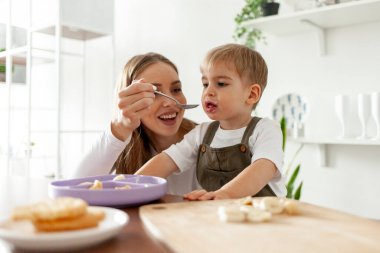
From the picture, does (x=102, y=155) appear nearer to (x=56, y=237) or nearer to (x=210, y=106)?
(x=210, y=106)

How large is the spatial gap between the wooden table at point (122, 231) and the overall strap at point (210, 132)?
50cm

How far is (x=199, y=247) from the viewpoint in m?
0.49

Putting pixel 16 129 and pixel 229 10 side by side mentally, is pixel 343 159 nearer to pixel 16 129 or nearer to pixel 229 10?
pixel 229 10

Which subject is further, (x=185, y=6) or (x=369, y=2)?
(x=185, y=6)

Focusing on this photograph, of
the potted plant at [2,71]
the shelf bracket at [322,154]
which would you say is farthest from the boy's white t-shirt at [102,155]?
the potted plant at [2,71]

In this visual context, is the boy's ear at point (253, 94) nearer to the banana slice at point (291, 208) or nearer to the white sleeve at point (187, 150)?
the white sleeve at point (187, 150)

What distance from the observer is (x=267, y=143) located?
115 centimetres

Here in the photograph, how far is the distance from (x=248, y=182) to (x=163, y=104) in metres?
0.63

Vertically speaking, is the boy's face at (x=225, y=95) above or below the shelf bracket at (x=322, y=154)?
above

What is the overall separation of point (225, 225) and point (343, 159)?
2198mm

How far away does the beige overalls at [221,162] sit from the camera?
1258 millimetres

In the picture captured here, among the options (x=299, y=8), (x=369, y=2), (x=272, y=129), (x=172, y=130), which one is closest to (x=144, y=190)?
(x=272, y=129)

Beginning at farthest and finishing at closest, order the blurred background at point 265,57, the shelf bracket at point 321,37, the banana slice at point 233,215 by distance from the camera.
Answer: the shelf bracket at point 321,37
the blurred background at point 265,57
the banana slice at point 233,215

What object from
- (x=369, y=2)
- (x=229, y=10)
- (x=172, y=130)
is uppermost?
(x=229, y=10)
